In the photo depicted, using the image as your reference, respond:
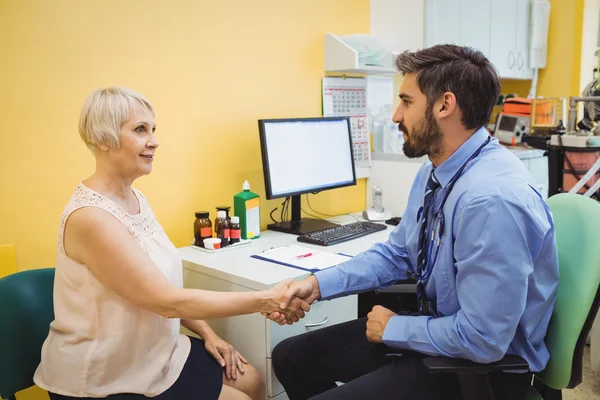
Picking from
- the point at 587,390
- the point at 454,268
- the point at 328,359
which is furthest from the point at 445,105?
the point at 587,390

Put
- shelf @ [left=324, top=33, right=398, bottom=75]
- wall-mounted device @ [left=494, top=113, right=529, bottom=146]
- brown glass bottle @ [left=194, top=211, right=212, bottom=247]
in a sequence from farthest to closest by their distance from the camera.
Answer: wall-mounted device @ [left=494, top=113, right=529, bottom=146] → shelf @ [left=324, top=33, right=398, bottom=75] → brown glass bottle @ [left=194, top=211, right=212, bottom=247]

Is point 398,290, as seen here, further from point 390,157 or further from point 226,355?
point 390,157

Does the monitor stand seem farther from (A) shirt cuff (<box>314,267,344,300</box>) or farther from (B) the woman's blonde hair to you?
(B) the woman's blonde hair

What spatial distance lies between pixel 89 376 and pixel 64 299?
0.21 meters

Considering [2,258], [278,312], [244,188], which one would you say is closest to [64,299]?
[2,258]

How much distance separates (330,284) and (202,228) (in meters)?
0.68

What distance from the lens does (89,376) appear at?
1.45 meters

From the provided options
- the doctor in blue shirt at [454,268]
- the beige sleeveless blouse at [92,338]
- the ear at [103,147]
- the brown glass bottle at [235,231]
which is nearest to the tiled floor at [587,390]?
the doctor in blue shirt at [454,268]

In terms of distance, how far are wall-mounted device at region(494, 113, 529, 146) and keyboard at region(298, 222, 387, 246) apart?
146cm

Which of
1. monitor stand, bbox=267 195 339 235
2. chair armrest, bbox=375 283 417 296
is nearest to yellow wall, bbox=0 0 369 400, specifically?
monitor stand, bbox=267 195 339 235

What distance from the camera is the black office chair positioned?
1210mm

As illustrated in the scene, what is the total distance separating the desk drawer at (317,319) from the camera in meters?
1.73

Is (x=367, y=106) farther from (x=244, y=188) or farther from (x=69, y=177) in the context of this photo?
(x=69, y=177)

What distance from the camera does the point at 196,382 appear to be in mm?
1598
